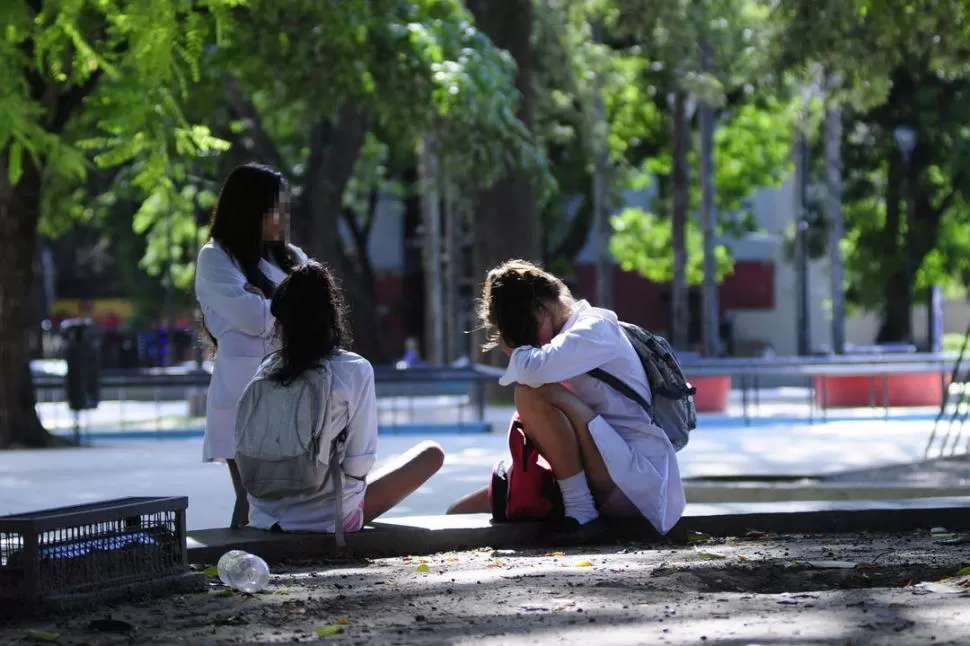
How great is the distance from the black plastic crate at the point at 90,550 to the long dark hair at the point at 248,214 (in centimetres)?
163

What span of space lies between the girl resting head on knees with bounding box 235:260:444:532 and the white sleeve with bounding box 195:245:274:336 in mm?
454

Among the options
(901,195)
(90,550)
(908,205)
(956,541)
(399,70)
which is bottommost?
(956,541)

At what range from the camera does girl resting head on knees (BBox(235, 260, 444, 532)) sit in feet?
23.3

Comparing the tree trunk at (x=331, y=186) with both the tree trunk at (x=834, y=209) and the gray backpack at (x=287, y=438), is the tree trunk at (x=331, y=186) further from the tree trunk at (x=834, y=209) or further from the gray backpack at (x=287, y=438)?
the gray backpack at (x=287, y=438)

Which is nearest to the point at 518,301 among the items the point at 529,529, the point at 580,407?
the point at 580,407

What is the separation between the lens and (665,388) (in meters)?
7.75

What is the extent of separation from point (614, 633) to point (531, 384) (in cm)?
225

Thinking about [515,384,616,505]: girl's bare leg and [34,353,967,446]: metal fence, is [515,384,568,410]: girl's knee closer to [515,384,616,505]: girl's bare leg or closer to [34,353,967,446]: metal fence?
[515,384,616,505]: girl's bare leg

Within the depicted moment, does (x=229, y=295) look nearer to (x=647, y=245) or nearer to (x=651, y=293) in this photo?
(x=647, y=245)

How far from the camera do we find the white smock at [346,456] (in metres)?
7.13

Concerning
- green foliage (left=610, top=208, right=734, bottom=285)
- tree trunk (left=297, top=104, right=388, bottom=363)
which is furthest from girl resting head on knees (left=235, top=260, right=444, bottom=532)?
green foliage (left=610, top=208, right=734, bottom=285)

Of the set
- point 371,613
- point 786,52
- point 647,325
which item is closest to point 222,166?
point 786,52

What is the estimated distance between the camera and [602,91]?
1336 inches

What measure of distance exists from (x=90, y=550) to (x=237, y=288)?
6.50ft
